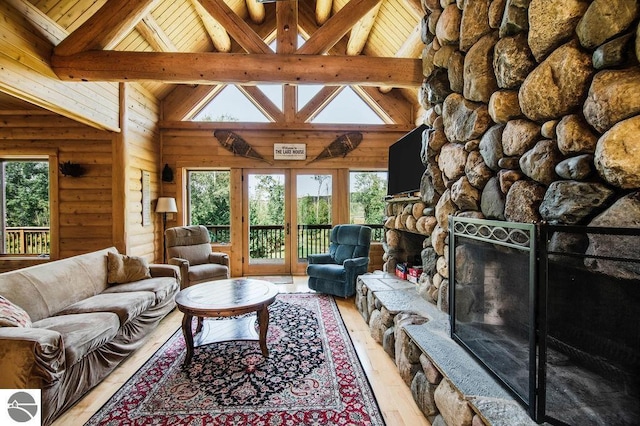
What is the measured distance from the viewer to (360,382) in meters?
2.18

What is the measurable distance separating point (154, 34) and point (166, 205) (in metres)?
2.64

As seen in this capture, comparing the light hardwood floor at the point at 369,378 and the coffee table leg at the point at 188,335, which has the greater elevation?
the coffee table leg at the point at 188,335

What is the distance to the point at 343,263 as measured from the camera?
4.13m

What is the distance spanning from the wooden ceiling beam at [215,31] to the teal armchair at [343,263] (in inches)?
150

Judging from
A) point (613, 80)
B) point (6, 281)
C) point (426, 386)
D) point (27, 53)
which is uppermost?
point (27, 53)

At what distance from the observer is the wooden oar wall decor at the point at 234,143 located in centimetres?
544

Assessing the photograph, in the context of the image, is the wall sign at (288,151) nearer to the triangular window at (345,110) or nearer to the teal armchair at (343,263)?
the triangular window at (345,110)

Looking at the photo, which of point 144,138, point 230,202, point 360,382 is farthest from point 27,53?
point 360,382

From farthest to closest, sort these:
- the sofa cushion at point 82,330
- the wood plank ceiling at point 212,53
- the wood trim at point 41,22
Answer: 1. the wood plank ceiling at point 212,53
2. the wood trim at point 41,22
3. the sofa cushion at point 82,330

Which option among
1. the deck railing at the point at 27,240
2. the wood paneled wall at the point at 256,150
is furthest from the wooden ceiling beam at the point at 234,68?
the deck railing at the point at 27,240

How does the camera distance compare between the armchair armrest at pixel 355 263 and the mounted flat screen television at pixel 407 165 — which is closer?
the mounted flat screen television at pixel 407 165

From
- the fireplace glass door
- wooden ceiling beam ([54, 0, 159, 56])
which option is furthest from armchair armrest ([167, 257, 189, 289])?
the fireplace glass door

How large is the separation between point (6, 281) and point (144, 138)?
130 inches

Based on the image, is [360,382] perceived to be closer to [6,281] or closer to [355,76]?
[6,281]
